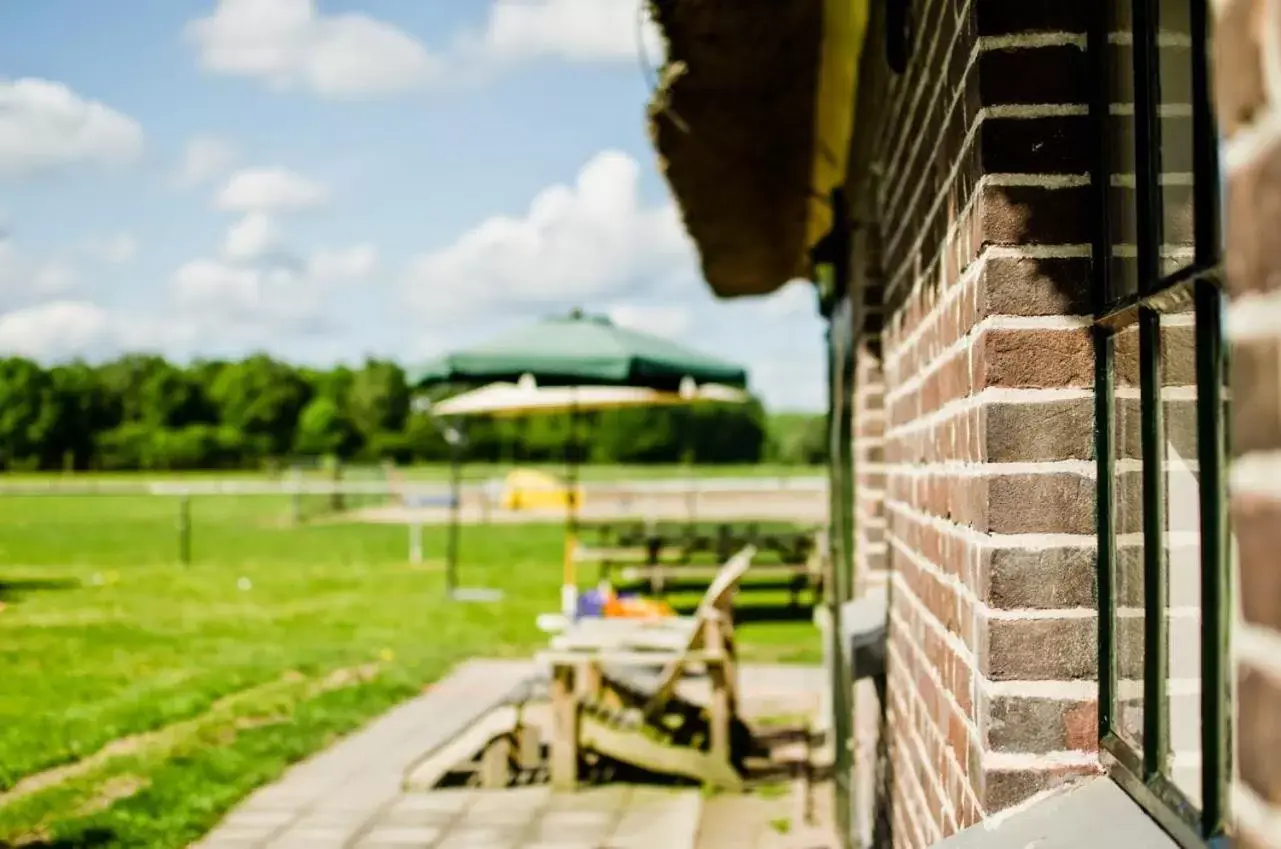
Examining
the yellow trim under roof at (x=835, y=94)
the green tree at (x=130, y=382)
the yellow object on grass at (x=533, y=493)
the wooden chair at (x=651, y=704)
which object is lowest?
the wooden chair at (x=651, y=704)

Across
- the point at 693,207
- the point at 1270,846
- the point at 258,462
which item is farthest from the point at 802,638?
the point at 258,462

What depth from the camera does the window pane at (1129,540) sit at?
1.50 meters

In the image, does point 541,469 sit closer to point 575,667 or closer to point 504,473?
point 504,473

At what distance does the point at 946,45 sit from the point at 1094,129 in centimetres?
44

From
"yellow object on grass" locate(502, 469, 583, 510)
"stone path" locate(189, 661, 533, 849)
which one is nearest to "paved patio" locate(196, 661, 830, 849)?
"stone path" locate(189, 661, 533, 849)

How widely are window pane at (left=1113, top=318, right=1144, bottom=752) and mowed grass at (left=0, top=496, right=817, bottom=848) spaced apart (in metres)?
5.08

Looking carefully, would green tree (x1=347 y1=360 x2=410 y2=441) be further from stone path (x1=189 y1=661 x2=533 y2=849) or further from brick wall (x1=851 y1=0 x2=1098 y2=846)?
brick wall (x1=851 y1=0 x2=1098 y2=846)

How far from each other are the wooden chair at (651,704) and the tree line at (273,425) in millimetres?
34631

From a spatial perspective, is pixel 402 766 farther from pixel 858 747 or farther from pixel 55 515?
pixel 55 515

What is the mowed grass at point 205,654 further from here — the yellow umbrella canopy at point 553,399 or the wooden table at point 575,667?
the yellow umbrella canopy at point 553,399

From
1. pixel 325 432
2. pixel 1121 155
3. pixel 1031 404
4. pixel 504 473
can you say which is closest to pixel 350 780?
pixel 1031 404

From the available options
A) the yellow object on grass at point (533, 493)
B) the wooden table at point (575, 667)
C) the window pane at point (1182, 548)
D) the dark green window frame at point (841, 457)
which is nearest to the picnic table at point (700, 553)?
the wooden table at point (575, 667)

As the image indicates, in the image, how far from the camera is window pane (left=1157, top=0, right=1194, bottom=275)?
1.26 m

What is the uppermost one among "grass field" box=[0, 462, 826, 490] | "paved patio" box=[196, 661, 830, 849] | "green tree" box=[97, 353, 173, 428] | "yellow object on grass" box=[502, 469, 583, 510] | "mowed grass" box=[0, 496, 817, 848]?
"green tree" box=[97, 353, 173, 428]
